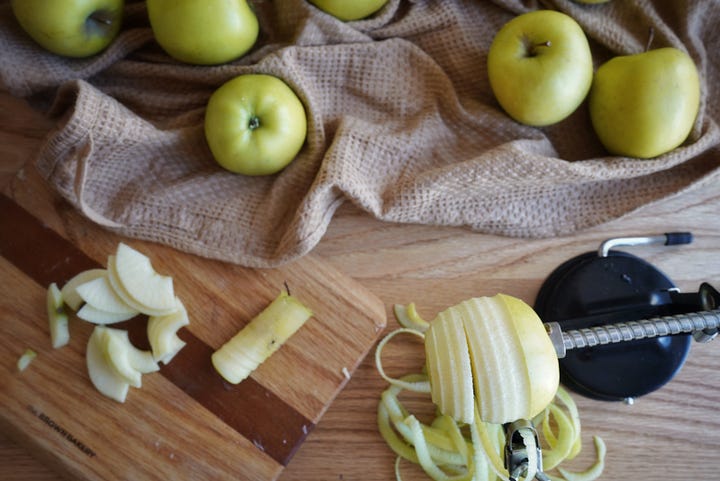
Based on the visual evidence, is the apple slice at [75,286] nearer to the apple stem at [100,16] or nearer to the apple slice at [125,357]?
the apple slice at [125,357]

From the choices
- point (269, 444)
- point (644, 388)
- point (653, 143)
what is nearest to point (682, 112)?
point (653, 143)

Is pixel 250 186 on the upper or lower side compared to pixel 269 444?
upper

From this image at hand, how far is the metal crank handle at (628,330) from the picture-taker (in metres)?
0.79

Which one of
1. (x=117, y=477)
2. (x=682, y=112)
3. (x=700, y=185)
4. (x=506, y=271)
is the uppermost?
(x=682, y=112)

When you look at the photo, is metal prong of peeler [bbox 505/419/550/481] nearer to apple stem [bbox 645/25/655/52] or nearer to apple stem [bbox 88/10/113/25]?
apple stem [bbox 645/25/655/52]

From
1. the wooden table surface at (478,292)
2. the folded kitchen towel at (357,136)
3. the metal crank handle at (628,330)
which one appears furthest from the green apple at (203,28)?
the metal crank handle at (628,330)

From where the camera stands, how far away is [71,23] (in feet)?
2.89

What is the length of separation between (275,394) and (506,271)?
0.42m

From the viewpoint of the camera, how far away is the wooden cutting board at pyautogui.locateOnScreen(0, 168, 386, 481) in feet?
2.84

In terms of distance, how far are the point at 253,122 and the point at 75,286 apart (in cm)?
36

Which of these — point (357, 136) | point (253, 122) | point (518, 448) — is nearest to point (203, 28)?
point (253, 122)

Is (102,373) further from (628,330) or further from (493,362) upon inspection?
(628,330)

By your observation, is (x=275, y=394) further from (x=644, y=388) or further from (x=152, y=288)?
(x=644, y=388)

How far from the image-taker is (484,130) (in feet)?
3.27
